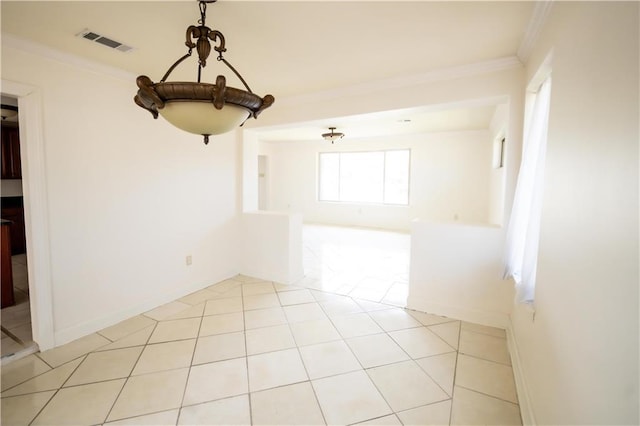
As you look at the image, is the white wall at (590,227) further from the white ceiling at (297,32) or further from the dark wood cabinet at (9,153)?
the dark wood cabinet at (9,153)

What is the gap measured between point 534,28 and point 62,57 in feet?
11.2

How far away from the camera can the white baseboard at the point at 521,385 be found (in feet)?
5.22

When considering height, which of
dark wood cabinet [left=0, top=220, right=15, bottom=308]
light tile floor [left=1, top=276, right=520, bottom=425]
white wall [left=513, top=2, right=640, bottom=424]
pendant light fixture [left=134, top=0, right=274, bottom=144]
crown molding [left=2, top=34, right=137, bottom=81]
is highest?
crown molding [left=2, top=34, right=137, bottom=81]

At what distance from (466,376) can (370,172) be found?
6.40m

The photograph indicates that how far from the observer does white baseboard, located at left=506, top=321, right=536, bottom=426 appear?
1.59m

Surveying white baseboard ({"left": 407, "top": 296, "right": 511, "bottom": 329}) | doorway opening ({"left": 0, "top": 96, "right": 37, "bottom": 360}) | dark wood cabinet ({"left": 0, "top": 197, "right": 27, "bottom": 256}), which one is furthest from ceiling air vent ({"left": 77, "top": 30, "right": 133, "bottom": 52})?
dark wood cabinet ({"left": 0, "top": 197, "right": 27, "bottom": 256})

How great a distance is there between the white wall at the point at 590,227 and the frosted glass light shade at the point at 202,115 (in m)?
1.40

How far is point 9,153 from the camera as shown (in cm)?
499

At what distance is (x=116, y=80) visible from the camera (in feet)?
8.79

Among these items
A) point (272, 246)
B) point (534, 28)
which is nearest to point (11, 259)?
point (272, 246)

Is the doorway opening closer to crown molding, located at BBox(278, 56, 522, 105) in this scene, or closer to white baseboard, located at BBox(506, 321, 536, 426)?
crown molding, located at BBox(278, 56, 522, 105)

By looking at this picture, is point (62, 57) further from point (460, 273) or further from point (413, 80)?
point (460, 273)

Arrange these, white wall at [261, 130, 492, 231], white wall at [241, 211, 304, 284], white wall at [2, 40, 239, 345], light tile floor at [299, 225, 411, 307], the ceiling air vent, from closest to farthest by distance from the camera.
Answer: the ceiling air vent < white wall at [2, 40, 239, 345] < light tile floor at [299, 225, 411, 307] < white wall at [241, 211, 304, 284] < white wall at [261, 130, 492, 231]

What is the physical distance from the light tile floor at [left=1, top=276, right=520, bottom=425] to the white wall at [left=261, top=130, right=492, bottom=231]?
14.6 feet
